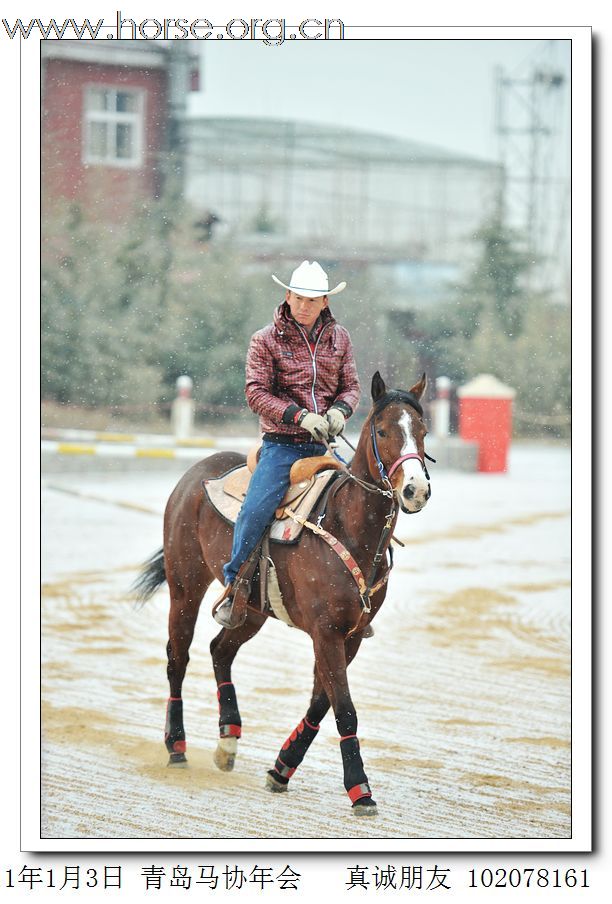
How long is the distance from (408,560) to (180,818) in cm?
794

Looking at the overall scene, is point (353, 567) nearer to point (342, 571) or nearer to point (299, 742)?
point (342, 571)

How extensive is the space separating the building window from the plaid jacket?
17075 millimetres

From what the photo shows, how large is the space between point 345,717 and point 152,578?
2072 millimetres

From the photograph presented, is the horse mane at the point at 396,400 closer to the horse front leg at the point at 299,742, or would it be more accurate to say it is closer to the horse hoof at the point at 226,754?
the horse front leg at the point at 299,742

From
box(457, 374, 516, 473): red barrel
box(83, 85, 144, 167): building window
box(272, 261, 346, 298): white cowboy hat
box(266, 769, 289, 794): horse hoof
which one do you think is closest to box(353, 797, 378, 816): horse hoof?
box(266, 769, 289, 794): horse hoof

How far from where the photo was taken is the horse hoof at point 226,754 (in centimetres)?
632

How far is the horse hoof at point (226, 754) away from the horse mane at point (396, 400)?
211 centimetres

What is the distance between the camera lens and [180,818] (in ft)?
18.7

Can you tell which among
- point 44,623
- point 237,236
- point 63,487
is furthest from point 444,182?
point 44,623

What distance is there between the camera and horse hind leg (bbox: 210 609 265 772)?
632 cm

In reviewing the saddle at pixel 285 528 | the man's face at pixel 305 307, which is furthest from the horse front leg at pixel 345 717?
the man's face at pixel 305 307

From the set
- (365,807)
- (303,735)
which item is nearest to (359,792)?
(365,807)

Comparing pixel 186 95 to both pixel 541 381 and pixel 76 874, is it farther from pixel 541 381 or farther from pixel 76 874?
pixel 76 874

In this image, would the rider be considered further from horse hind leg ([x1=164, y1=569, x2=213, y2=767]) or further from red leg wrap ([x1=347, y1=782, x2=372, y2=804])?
red leg wrap ([x1=347, y1=782, x2=372, y2=804])
